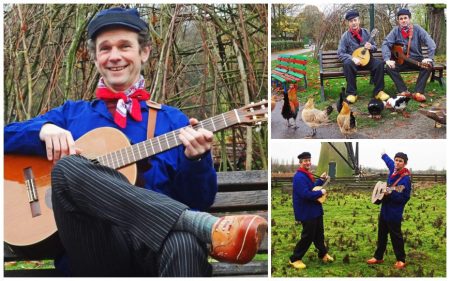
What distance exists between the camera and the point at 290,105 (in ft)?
10.8

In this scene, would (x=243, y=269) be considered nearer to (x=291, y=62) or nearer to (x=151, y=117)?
(x=151, y=117)

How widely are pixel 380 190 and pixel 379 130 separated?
270 mm

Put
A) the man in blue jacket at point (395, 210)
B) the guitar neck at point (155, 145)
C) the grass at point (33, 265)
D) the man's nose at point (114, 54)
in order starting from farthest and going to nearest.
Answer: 1. the grass at point (33, 265)
2. the man in blue jacket at point (395, 210)
3. the man's nose at point (114, 54)
4. the guitar neck at point (155, 145)

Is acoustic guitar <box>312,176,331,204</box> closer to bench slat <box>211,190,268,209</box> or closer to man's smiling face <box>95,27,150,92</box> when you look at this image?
bench slat <box>211,190,268,209</box>

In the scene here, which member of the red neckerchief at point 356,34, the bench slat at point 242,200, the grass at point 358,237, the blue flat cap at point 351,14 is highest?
the blue flat cap at point 351,14

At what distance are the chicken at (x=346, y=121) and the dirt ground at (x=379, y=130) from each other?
2 centimetres

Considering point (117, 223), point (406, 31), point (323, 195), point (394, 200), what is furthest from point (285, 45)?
point (117, 223)

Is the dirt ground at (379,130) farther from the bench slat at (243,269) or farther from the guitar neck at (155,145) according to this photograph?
the bench slat at (243,269)

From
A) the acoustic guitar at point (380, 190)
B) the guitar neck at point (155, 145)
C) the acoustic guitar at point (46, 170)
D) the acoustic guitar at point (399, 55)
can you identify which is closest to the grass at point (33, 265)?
the acoustic guitar at point (46, 170)

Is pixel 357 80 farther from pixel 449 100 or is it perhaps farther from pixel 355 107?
pixel 449 100

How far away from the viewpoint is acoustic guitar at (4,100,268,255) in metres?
2.84

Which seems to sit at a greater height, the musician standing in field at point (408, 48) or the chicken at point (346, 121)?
the musician standing in field at point (408, 48)

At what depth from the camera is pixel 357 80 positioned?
3324mm

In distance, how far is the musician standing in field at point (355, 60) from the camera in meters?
3.31
